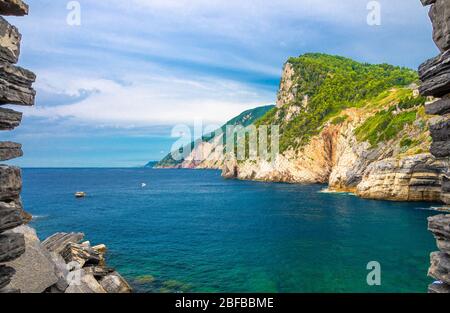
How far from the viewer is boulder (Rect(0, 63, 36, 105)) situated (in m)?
8.27

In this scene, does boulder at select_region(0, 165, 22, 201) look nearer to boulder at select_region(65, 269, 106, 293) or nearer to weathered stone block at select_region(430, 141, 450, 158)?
weathered stone block at select_region(430, 141, 450, 158)

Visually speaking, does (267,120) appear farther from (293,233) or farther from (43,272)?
(43,272)

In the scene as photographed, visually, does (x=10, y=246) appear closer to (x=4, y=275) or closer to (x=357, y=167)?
(x=4, y=275)

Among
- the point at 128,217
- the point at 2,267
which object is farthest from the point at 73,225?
the point at 2,267

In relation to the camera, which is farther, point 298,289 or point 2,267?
point 298,289

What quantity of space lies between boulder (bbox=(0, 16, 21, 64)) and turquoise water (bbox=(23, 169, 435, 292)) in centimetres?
2354

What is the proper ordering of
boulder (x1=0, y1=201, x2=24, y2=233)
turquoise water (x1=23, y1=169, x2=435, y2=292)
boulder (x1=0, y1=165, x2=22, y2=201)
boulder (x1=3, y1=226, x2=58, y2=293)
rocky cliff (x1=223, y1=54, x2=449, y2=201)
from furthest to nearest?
rocky cliff (x1=223, y1=54, x2=449, y2=201)
turquoise water (x1=23, y1=169, x2=435, y2=292)
boulder (x1=3, y1=226, x2=58, y2=293)
boulder (x1=0, y1=165, x2=22, y2=201)
boulder (x1=0, y1=201, x2=24, y2=233)

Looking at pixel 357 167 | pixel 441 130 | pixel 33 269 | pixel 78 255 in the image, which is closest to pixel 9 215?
pixel 33 269

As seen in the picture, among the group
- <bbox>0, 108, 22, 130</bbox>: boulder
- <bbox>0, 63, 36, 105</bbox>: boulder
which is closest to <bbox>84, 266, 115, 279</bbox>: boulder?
<bbox>0, 108, 22, 130</bbox>: boulder

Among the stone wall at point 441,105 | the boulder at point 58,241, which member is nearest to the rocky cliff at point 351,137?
the stone wall at point 441,105

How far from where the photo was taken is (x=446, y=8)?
356 inches

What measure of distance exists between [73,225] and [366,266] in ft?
157

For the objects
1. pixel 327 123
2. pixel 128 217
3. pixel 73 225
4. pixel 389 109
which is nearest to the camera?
pixel 73 225
